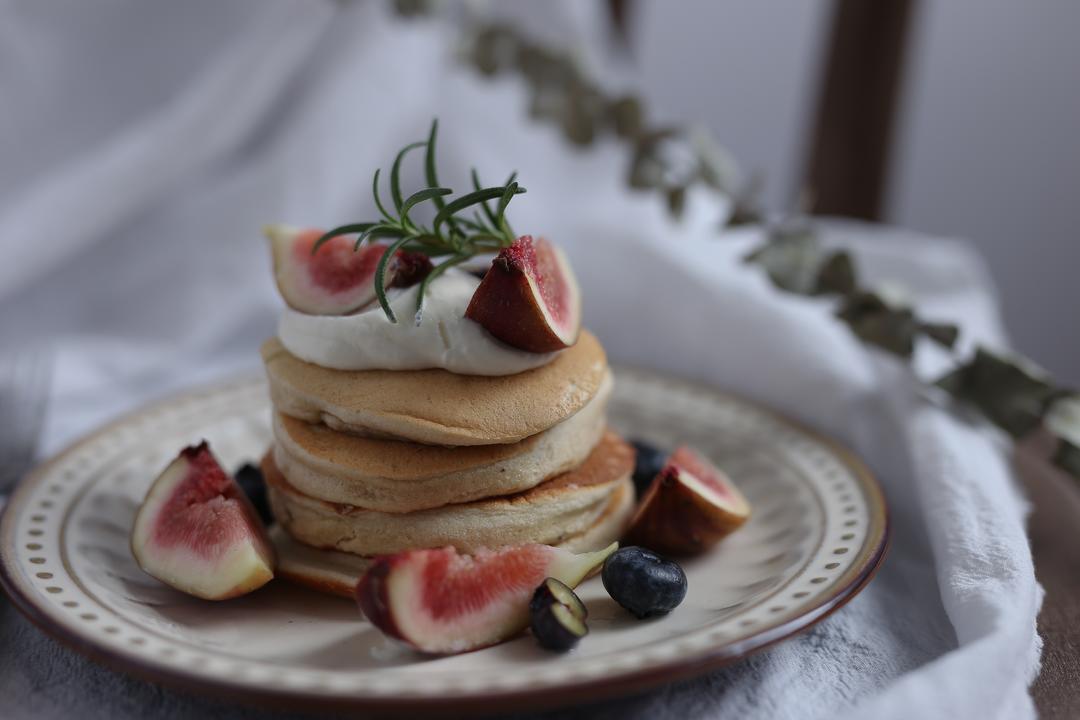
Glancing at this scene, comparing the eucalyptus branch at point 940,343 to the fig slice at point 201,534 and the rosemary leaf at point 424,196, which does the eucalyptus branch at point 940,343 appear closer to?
the rosemary leaf at point 424,196

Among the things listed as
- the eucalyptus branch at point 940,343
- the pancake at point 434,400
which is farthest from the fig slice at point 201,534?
the eucalyptus branch at point 940,343

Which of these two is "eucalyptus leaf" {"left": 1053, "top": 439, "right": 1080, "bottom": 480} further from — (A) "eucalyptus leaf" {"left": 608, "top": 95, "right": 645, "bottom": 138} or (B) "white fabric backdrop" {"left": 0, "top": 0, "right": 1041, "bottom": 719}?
(A) "eucalyptus leaf" {"left": 608, "top": 95, "right": 645, "bottom": 138}

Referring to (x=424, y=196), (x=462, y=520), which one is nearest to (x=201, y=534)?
(x=462, y=520)

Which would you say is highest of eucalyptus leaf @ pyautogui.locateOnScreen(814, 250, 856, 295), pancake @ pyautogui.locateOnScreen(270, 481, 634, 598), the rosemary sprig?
the rosemary sprig

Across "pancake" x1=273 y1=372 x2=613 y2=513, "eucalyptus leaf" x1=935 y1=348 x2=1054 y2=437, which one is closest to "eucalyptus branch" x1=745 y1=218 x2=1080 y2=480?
"eucalyptus leaf" x1=935 y1=348 x2=1054 y2=437

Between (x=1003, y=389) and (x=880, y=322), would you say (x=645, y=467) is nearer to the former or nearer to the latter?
(x=880, y=322)

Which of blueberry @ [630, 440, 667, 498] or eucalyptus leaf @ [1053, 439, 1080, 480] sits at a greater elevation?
eucalyptus leaf @ [1053, 439, 1080, 480]

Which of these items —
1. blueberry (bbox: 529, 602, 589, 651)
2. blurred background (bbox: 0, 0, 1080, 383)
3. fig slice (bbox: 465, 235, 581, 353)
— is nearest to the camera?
blueberry (bbox: 529, 602, 589, 651)
